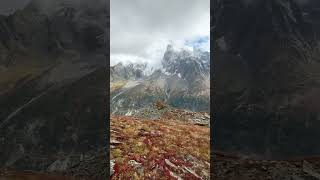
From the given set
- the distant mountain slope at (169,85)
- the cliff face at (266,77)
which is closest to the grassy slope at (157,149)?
the cliff face at (266,77)

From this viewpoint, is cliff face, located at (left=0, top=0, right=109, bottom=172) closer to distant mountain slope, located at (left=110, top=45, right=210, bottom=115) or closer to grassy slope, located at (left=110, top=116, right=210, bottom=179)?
grassy slope, located at (left=110, top=116, right=210, bottom=179)

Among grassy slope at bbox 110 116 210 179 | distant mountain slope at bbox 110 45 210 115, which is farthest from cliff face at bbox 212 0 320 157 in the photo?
distant mountain slope at bbox 110 45 210 115

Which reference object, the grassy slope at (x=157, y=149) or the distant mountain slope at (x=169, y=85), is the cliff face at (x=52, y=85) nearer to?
the grassy slope at (x=157, y=149)

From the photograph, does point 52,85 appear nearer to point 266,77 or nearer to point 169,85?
point 266,77

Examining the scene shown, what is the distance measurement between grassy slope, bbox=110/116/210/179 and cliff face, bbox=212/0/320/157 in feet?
14.2

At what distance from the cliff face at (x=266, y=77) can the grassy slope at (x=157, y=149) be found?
14.2 ft

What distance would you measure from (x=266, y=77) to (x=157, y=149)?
553cm

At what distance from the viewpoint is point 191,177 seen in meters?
11.5

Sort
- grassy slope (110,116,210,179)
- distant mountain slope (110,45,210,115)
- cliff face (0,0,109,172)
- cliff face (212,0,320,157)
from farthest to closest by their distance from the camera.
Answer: distant mountain slope (110,45,210,115) → grassy slope (110,116,210,179) → cliff face (0,0,109,172) → cliff face (212,0,320,157)

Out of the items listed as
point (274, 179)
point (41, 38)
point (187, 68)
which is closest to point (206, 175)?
point (274, 179)

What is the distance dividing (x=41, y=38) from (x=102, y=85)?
4.81 feet

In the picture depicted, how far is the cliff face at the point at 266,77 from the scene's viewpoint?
7.34 metres

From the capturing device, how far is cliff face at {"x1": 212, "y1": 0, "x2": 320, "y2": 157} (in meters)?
7.34

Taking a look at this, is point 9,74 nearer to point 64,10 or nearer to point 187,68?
point 64,10
